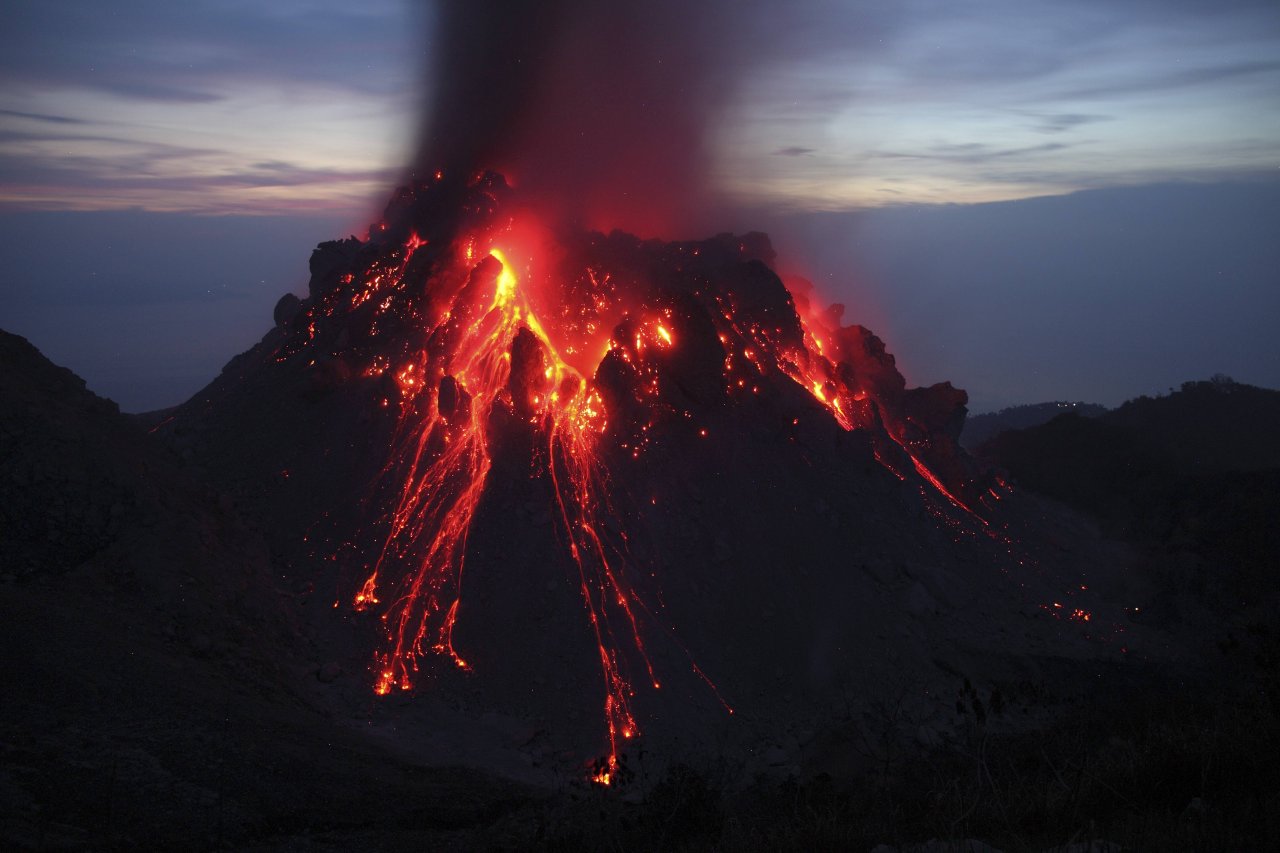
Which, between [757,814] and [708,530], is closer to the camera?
[757,814]

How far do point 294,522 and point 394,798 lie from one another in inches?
363

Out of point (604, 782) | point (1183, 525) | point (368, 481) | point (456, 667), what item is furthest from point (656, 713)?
point (1183, 525)

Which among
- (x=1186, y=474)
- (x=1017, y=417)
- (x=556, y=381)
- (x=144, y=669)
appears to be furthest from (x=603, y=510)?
(x=1017, y=417)

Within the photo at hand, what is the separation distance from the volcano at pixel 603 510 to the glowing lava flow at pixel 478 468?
0.23 feet

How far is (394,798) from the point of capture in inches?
525

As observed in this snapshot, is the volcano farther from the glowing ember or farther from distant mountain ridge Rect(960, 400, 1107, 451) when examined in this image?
distant mountain ridge Rect(960, 400, 1107, 451)

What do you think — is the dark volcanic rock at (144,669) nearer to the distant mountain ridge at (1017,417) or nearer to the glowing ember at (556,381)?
the glowing ember at (556,381)

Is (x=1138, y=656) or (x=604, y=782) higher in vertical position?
(x=1138, y=656)

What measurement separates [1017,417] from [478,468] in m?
48.0

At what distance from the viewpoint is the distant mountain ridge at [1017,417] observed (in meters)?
56.6

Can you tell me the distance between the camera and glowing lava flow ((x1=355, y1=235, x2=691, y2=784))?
1856cm

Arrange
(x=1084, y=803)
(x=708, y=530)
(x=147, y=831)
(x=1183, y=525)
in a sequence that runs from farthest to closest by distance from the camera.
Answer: (x=1183, y=525) < (x=708, y=530) < (x=147, y=831) < (x=1084, y=803)

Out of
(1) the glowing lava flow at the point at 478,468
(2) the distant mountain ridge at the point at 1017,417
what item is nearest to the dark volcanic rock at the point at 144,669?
(1) the glowing lava flow at the point at 478,468

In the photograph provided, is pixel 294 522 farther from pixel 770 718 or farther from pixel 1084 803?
pixel 1084 803
